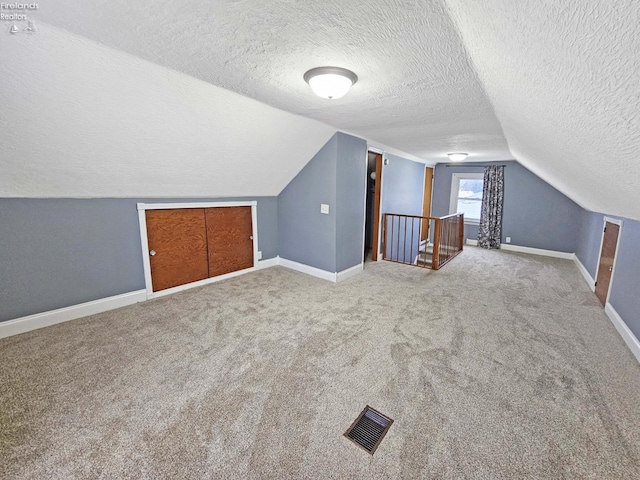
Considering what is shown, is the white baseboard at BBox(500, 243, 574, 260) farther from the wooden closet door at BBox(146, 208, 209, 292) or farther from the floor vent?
the wooden closet door at BBox(146, 208, 209, 292)

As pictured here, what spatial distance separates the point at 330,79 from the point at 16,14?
1564 millimetres

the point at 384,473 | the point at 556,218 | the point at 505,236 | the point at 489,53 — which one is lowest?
the point at 384,473

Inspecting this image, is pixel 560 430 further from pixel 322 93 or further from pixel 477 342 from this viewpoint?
pixel 322 93

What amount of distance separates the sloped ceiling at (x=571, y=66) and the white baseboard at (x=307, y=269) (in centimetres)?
274

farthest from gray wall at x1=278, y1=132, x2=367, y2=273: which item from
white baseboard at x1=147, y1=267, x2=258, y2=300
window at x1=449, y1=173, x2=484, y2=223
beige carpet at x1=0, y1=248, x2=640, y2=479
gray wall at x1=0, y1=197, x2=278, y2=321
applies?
window at x1=449, y1=173, x2=484, y2=223

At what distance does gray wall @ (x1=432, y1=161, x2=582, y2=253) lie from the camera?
5324mm

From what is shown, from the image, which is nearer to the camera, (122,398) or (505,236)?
(122,398)

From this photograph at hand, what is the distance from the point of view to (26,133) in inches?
73.5

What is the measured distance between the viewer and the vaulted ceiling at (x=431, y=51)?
2.67ft

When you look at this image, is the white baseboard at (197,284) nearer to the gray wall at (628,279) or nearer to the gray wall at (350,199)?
the gray wall at (350,199)

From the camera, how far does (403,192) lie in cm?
549

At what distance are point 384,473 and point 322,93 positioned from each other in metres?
2.21

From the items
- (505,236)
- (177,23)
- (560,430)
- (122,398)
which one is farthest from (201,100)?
(505,236)

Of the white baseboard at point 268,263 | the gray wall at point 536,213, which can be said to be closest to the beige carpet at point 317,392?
the white baseboard at point 268,263
